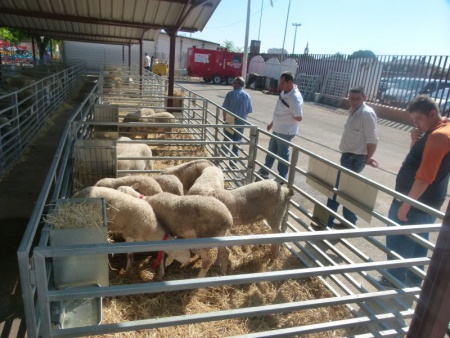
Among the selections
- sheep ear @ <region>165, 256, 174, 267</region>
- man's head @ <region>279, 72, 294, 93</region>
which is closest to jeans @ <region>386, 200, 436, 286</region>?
sheep ear @ <region>165, 256, 174, 267</region>

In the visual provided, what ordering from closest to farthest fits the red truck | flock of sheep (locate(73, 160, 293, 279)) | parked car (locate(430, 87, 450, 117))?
flock of sheep (locate(73, 160, 293, 279))
parked car (locate(430, 87, 450, 117))
the red truck

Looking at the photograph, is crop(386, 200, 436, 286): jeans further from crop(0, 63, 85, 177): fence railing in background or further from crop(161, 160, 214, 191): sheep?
crop(0, 63, 85, 177): fence railing in background

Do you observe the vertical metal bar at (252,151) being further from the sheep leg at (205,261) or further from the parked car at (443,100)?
the parked car at (443,100)

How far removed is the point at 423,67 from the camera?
18.4 m

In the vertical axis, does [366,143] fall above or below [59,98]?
above

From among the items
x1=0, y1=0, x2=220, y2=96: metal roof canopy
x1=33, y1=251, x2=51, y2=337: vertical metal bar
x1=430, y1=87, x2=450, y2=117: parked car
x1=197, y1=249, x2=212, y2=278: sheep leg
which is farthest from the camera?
x1=430, y1=87, x2=450, y2=117: parked car

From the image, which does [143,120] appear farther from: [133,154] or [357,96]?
[357,96]

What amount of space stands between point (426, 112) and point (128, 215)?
301 centimetres

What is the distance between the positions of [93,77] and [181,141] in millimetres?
27356

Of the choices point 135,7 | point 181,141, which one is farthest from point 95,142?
point 135,7

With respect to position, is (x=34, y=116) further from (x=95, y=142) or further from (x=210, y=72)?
(x=210, y=72)

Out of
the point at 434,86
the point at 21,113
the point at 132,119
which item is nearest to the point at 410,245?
the point at 132,119

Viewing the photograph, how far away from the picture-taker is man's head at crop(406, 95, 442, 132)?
10.8ft

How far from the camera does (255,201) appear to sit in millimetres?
4148
